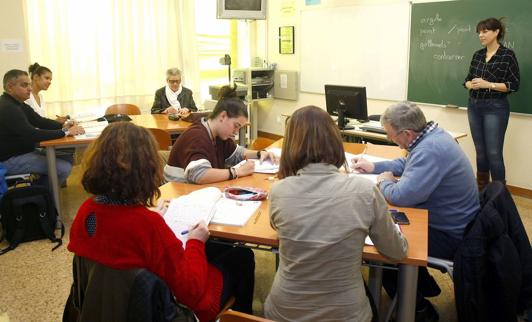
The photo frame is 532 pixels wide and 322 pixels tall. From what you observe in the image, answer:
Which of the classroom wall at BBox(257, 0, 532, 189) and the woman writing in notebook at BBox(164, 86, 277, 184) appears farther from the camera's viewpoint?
the classroom wall at BBox(257, 0, 532, 189)

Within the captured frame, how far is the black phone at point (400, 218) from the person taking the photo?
192 centimetres

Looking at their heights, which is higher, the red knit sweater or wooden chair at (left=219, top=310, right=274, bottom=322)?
the red knit sweater

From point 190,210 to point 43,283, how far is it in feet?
5.12

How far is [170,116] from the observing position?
15.5 ft

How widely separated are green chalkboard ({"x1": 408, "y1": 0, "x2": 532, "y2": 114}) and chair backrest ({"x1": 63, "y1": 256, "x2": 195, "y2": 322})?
4102 millimetres

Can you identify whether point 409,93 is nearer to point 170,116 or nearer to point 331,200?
point 170,116

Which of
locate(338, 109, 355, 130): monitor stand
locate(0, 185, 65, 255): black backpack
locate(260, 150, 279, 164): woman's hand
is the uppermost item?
locate(338, 109, 355, 130): monitor stand

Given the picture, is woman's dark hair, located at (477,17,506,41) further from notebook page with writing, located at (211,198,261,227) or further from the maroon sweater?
notebook page with writing, located at (211,198,261,227)

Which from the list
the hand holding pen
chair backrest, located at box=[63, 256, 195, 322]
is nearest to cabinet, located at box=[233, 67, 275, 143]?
the hand holding pen

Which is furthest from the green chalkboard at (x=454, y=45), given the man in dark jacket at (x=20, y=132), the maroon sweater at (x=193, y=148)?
the man in dark jacket at (x=20, y=132)

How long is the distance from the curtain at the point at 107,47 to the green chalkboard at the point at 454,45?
9.90 ft

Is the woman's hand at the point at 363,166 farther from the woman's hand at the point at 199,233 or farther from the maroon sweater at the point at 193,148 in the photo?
the woman's hand at the point at 199,233

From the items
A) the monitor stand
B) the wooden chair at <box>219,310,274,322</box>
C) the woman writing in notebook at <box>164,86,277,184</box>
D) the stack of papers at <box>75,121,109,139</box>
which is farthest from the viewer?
the monitor stand

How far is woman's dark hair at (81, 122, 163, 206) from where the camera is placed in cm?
138
